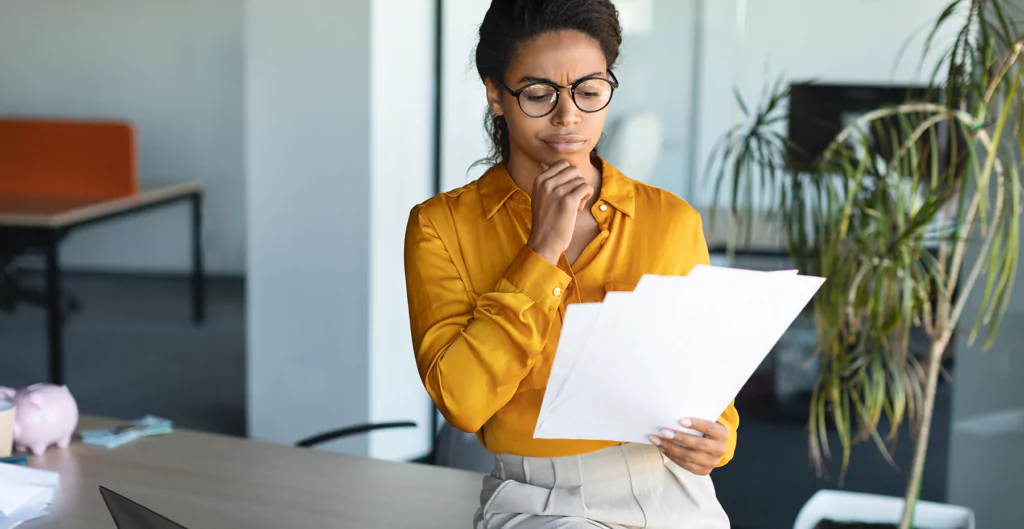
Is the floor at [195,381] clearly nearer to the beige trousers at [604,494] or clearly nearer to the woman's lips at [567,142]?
the beige trousers at [604,494]

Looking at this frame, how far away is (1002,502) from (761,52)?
1.49 meters

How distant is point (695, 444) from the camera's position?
1185mm

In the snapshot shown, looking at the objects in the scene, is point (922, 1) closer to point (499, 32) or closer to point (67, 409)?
point (499, 32)

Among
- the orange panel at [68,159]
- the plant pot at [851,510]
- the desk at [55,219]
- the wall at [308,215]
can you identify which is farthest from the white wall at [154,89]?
the plant pot at [851,510]

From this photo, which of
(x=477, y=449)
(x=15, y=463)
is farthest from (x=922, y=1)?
(x=15, y=463)

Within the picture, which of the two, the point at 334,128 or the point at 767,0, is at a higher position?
the point at 767,0

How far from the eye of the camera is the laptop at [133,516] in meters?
0.97

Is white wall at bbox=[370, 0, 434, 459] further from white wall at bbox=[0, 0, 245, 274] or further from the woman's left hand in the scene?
white wall at bbox=[0, 0, 245, 274]

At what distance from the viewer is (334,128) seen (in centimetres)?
355

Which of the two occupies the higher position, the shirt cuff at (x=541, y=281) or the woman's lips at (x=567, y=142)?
the woman's lips at (x=567, y=142)

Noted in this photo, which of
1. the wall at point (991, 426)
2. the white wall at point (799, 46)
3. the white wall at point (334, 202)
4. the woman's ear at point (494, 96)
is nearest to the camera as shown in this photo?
the woman's ear at point (494, 96)

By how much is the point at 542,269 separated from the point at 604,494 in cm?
29

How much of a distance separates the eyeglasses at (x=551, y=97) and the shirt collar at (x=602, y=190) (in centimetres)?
12

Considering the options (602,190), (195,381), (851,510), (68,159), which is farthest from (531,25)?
(68,159)
